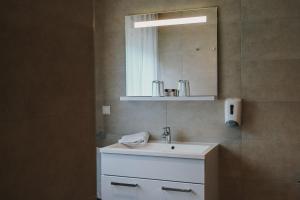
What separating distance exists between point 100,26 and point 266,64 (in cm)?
171

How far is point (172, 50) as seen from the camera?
3.10 metres

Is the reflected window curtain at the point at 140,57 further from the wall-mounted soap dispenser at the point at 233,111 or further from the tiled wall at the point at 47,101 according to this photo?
the tiled wall at the point at 47,101

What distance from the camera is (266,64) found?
2.86m

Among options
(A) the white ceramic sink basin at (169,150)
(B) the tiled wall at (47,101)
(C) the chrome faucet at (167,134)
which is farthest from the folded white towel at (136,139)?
(B) the tiled wall at (47,101)

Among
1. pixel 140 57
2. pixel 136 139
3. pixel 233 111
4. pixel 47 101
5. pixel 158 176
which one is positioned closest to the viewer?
pixel 47 101

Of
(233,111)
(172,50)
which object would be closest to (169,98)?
(172,50)

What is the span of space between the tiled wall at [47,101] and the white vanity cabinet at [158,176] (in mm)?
1770

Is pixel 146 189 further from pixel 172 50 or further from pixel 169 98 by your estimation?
pixel 172 50

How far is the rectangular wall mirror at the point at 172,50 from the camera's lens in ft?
9.80

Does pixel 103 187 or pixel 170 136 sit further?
pixel 170 136

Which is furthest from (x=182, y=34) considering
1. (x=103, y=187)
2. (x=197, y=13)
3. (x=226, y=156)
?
(x=103, y=187)

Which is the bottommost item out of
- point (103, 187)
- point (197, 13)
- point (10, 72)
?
point (103, 187)

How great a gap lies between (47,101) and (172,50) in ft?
8.16

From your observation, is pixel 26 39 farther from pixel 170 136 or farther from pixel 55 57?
pixel 170 136
